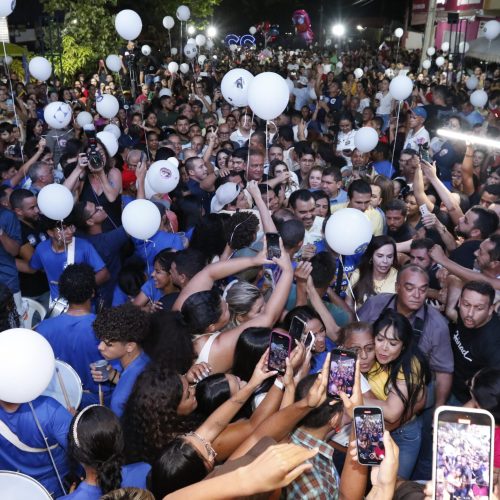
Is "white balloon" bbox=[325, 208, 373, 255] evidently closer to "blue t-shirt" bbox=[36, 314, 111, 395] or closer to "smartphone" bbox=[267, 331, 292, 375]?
"smartphone" bbox=[267, 331, 292, 375]

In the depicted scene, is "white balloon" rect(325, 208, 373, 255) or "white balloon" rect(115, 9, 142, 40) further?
"white balloon" rect(115, 9, 142, 40)

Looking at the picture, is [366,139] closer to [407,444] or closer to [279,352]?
[407,444]

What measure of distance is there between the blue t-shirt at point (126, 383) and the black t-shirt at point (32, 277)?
2013 mm

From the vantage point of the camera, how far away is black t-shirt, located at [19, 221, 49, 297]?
15.0ft

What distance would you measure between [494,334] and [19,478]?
252 centimetres

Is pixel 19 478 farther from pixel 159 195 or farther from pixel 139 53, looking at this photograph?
pixel 139 53

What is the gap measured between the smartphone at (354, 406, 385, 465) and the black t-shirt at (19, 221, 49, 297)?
3.34 meters

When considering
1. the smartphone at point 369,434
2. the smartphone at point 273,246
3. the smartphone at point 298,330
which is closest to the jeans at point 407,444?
the smartphone at point 298,330

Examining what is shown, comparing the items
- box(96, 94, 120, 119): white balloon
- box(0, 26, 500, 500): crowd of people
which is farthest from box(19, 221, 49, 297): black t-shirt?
box(96, 94, 120, 119): white balloon

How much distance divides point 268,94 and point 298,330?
8.74 feet

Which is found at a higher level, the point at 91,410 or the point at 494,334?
the point at 91,410

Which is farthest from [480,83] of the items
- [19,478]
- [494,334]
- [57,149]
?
[19,478]

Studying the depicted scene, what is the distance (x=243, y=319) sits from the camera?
10.7 feet

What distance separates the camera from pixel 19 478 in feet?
6.19
